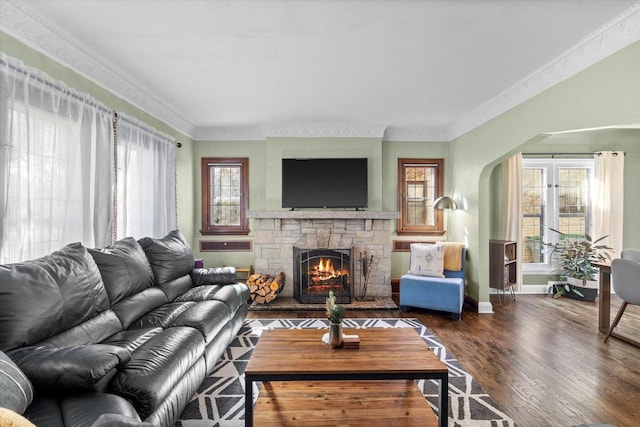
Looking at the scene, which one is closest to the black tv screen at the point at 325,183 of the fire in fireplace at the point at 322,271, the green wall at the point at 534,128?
the fire in fireplace at the point at 322,271

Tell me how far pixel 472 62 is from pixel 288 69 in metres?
1.67

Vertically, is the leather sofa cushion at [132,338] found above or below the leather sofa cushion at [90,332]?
below

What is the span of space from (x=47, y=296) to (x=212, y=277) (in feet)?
6.45

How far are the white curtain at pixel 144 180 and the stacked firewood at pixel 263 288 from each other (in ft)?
4.44

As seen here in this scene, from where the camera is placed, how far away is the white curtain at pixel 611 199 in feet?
16.5

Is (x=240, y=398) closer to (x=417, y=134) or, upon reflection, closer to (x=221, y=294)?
(x=221, y=294)

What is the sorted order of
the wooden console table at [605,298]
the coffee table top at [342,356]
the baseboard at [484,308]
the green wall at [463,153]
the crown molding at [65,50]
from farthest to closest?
1. the baseboard at [484,308]
2. the wooden console table at [605,298]
3. the green wall at [463,153]
4. the crown molding at [65,50]
5. the coffee table top at [342,356]

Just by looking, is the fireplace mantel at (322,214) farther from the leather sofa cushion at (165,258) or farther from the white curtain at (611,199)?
the white curtain at (611,199)

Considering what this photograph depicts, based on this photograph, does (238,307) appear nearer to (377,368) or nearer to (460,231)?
(377,368)

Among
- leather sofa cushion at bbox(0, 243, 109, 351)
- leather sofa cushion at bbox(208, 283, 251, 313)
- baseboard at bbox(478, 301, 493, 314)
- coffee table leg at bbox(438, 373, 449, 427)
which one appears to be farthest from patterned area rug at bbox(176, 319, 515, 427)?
baseboard at bbox(478, 301, 493, 314)

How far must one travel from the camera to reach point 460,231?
494cm

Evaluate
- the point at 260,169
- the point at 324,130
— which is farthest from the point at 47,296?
the point at 324,130

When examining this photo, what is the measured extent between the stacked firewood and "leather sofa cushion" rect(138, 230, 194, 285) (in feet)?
3.99

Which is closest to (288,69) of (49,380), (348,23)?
(348,23)
